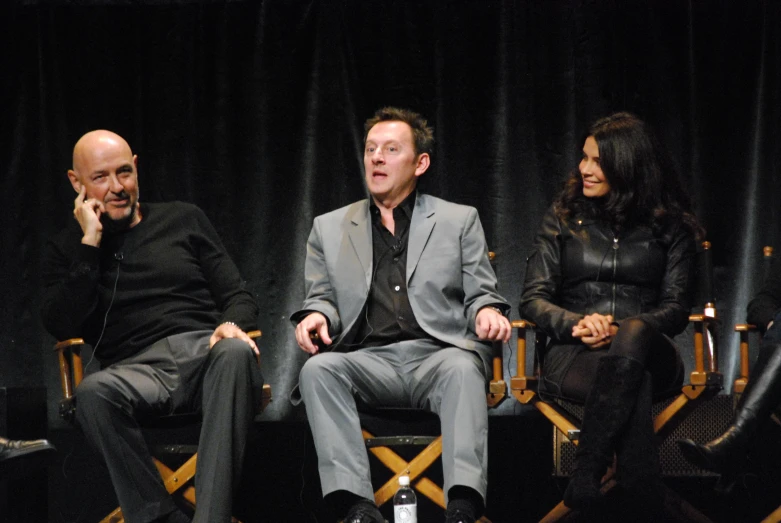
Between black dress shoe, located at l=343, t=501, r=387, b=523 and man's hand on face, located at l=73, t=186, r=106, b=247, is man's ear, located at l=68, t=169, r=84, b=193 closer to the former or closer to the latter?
man's hand on face, located at l=73, t=186, r=106, b=247

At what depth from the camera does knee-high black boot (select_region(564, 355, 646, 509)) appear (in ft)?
9.80

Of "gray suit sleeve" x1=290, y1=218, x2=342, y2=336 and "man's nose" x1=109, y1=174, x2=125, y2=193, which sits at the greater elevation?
"man's nose" x1=109, y1=174, x2=125, y2=193

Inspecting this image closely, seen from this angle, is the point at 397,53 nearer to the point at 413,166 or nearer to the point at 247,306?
the point at 413,166

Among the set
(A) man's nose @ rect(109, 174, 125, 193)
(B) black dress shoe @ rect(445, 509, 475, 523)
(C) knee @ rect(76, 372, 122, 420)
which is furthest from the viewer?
(A) man's nose @ rect(109, 174, 125, 193)

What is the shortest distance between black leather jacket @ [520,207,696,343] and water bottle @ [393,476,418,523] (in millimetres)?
765

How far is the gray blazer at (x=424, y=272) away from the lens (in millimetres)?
3604

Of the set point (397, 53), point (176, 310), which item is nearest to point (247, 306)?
point (176, 310)

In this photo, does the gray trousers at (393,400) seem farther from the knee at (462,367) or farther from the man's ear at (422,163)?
the man's ear at (422,163)

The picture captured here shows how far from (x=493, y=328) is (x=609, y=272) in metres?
0.60

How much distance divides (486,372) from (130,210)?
145 centimetres

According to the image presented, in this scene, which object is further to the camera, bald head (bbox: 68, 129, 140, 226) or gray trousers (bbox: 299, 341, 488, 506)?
bald head (bbox: 68, 129, 140, 226)

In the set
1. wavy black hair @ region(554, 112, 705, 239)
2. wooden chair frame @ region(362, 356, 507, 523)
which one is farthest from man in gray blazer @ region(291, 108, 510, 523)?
wavy black hair @ region(554, 112, 705, 239)

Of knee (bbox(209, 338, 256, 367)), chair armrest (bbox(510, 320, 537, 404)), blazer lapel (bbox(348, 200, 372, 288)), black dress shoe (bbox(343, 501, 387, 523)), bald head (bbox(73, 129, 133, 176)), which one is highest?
bald head (bbox(73, 129, 133, 176))

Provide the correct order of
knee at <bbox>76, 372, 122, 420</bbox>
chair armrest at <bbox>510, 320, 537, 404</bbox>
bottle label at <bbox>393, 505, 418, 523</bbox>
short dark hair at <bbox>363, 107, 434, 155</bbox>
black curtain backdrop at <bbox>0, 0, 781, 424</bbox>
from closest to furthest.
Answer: knee at <bbox>76, 372, 122, 420</bbox>, bottle label at <bbox>393, 505, 418, 523</bbox>, chair armrest at <bbox>510, 320, 537, 404</bbox>, short dark hair at <bbox>363, 107, 434, 155</bbox>, black curtain backdrop at <bbox>0, 0, 781, 424</bbox>
